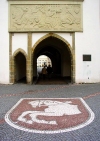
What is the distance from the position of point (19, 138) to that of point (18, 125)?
0.86 meters

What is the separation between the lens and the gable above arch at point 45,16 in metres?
14.8

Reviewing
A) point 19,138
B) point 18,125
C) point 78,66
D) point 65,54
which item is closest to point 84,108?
point 18,125

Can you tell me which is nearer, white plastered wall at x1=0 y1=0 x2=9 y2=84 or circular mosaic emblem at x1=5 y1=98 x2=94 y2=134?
circular mosaic emblem at x1=5 y1=98 x2=94 y2=134

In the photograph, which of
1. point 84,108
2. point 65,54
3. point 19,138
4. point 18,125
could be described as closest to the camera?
point 19,138

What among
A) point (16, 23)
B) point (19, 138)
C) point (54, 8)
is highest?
point (54, 8)

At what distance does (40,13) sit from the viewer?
14.9 metres

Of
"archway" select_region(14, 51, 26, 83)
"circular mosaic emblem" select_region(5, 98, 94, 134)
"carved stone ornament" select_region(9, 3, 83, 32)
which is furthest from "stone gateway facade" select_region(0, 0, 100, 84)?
"circular mosaic emblem" select_region(5, 98, 94, 134)

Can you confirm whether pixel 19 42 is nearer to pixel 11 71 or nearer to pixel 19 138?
pixel 11 71

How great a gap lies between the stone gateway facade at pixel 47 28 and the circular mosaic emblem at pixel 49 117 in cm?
814

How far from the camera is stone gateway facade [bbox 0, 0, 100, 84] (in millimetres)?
14844

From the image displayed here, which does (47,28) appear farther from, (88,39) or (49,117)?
(49,117)

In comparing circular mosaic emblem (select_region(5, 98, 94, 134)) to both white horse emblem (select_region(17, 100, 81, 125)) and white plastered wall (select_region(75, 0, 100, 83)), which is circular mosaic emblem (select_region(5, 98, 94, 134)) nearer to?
white horse emblem (select_region(17, 100, 81, 125))

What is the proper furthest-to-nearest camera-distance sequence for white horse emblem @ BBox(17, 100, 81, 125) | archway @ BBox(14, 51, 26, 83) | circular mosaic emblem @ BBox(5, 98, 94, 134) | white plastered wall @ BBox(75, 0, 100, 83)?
archway @ BBox(14, 51, 26, 83) → white plastered wall @ BBox(75, 0, 100, 83) → white horse emblem @ BBox(17, 100, 81, 125) → circular mosaic emblem @ BBox(5, 98, 94, 134)

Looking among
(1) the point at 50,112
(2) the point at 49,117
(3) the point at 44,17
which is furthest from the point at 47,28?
(2) the point at 49,117
